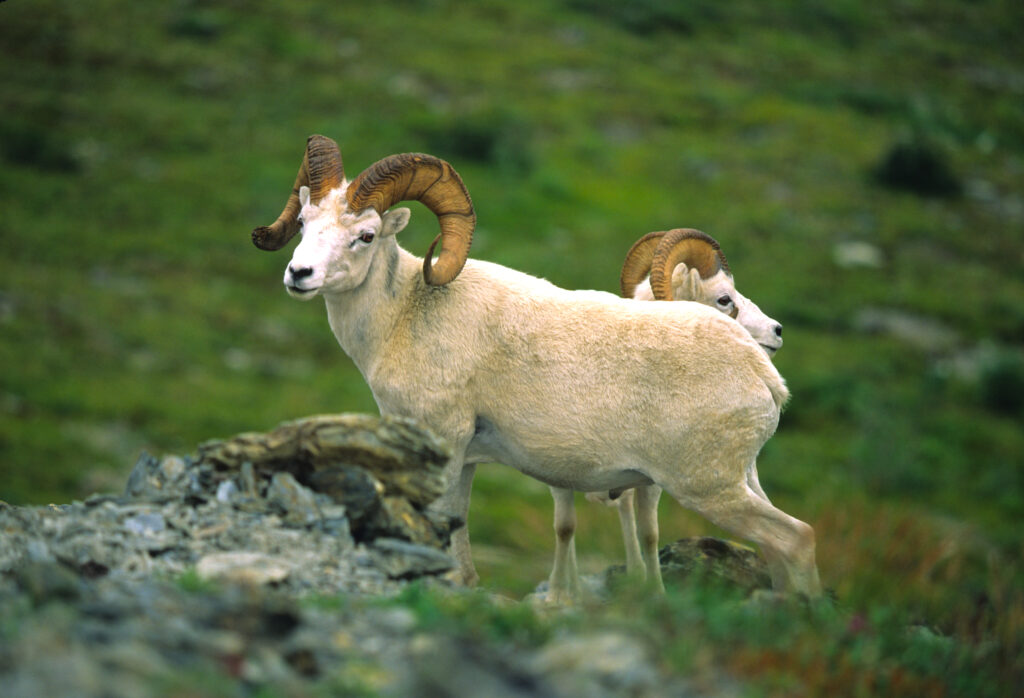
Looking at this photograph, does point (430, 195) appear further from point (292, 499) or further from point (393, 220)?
point (292, 499)

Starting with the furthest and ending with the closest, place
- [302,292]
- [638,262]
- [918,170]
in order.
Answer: [918,170]
[638,262]
[302,292]

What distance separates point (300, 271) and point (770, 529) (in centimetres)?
405

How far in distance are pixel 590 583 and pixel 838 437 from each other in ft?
51.1

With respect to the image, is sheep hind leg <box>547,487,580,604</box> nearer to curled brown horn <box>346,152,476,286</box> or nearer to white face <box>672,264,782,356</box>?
white face <box>672,264,782,356</box>

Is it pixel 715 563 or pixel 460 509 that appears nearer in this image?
pixel 460 509

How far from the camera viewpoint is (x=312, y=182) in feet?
28.9

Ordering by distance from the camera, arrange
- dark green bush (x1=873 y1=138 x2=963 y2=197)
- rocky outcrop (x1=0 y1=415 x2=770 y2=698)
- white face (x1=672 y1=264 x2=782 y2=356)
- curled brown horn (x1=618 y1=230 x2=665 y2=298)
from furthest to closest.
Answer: dark green bush (x1=873 y1=138 x2=963 y2=197) < curled brown horn (x1=618 y1=230 x2=665 y2=298) < white face (x1=672 y1=264 x2=782 y2=356) < rocky outcrop (x1=0 y1=415 x2=770 y2=698)

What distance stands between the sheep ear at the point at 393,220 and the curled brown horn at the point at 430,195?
0.07m

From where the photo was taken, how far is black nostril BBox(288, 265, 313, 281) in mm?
8117

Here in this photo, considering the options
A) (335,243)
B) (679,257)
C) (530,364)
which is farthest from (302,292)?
(679,257)

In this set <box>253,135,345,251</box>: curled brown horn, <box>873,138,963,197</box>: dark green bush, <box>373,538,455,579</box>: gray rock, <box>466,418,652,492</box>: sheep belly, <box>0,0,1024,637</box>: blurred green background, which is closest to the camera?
<box>373,538,455,579</box>: gray rock

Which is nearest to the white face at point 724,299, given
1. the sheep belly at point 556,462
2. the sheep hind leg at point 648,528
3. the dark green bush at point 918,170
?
the sheep hind leg at point 648,528

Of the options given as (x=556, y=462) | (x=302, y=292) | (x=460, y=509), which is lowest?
(x=460, y=509)

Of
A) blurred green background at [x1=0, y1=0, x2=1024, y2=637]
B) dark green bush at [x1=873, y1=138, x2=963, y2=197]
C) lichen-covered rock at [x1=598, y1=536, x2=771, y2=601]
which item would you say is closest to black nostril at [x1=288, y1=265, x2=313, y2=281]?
lichen-covered rock at [x1=598, y1=536, x2=771, y2=601]
